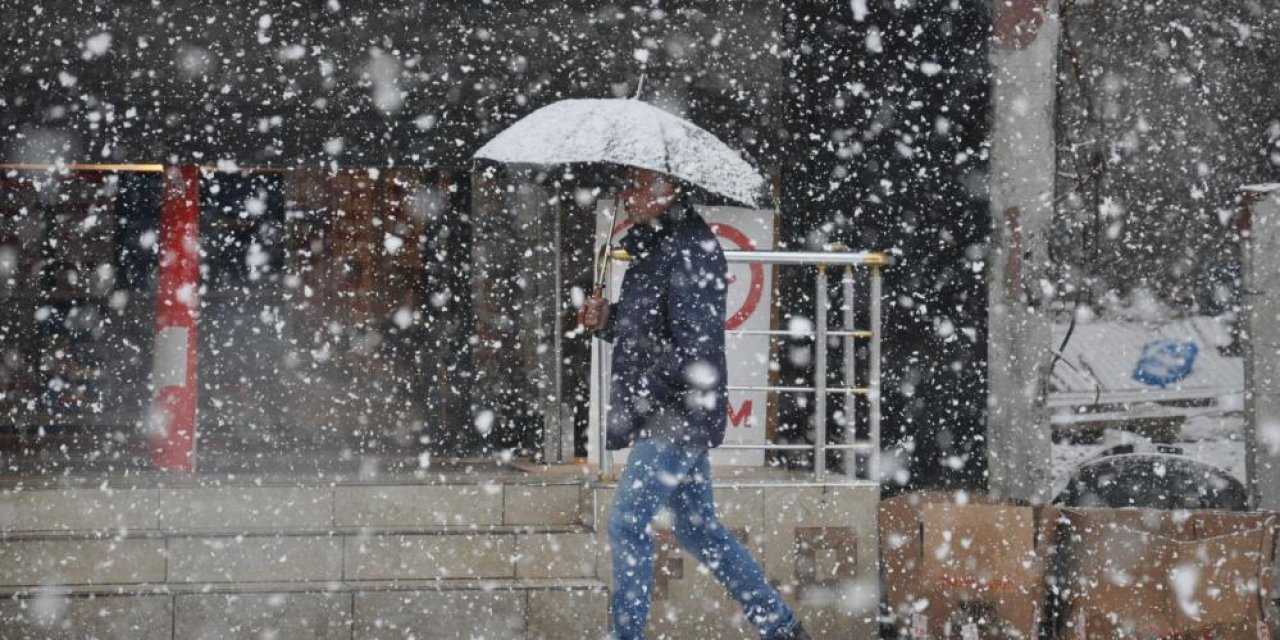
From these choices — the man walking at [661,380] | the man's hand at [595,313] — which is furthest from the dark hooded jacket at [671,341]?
the man's hand at [595,313]

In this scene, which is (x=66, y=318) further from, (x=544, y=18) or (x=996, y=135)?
(x=996, y=135)

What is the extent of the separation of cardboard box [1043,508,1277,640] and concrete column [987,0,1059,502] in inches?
45.8

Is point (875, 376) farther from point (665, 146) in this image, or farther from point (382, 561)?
point (382, 561)

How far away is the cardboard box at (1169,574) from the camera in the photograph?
5.29 meters

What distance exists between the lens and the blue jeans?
14.8 feet

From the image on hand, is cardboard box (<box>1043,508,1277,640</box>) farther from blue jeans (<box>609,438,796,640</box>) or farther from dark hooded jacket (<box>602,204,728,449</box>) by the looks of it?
dark hooded jacket (<box>602,204,728,449</box>)

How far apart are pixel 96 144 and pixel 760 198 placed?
16.1 ft

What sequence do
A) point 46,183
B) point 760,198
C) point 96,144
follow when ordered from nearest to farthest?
point 760,198, point 96,144, point 46,183

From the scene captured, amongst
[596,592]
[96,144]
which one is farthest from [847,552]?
[96,144]

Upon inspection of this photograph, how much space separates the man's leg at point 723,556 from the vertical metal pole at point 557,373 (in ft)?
10.9

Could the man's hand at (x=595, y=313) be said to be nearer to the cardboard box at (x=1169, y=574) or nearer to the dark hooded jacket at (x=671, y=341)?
the dark hooded jacket at (x=671, y=341)

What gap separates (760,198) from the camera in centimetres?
530

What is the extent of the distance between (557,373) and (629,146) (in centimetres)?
364

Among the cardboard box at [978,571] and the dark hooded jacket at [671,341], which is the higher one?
the dark hooded jacket at [671,341]
